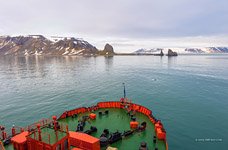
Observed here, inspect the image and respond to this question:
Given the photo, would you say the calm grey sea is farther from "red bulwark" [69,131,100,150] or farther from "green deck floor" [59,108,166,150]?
A: "red bulwark" [69,131,100,150]

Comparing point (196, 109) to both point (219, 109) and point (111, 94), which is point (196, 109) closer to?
point (219, 109)

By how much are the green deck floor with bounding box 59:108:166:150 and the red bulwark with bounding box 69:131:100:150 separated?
4.35m

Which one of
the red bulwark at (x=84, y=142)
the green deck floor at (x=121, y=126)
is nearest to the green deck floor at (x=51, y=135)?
the red bulwark at (x=84, y=142)

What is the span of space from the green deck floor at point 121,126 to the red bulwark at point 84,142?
4354mm

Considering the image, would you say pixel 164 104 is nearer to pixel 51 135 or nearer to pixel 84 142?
pixel 84 142

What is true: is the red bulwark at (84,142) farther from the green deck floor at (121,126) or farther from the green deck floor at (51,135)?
the green deck floor at (121,126)

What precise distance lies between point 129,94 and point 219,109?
1151 inches

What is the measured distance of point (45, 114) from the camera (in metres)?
46.5

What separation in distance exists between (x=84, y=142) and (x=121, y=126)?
426 inches

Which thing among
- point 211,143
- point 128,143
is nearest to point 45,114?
point 128,143

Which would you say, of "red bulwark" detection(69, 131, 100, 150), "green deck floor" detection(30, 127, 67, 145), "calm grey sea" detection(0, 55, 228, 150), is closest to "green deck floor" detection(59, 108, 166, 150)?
"red bulwark" detection(69, 131, 100, 150)

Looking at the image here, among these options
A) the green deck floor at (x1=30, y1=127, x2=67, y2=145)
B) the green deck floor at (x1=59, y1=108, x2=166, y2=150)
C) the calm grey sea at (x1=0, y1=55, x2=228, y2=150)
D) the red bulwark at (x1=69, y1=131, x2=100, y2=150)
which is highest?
the green deck floor at (x1=30, y1=127, x2=67, y2=145)

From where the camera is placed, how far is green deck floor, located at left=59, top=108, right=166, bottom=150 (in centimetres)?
2472

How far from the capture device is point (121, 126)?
3075 cm
